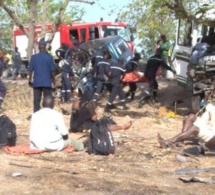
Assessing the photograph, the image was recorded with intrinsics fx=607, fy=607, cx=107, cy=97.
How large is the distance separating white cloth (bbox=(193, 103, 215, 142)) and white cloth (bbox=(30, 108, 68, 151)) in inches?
77.5

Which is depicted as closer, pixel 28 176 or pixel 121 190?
pixel 121 190

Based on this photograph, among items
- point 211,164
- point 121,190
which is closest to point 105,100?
point 211,164

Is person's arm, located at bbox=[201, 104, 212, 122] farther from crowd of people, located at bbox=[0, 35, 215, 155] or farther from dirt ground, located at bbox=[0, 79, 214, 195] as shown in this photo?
dirt ground, located at bbox=[0, 79, 214, 195]

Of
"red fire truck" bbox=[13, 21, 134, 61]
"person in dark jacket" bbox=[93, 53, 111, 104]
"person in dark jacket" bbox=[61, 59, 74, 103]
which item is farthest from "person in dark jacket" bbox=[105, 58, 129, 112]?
"red fire truck" bbox=[13, 21, 134, 61]

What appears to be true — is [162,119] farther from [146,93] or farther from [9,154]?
[9,154]

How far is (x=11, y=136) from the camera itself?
900 cm

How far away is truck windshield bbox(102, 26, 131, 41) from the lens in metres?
26.6

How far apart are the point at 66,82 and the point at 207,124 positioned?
8.19 m

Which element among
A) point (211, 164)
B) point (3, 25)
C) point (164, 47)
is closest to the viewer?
point (211, 164)

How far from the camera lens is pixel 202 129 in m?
8.77

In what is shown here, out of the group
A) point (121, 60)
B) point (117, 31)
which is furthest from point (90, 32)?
point (121, 60)

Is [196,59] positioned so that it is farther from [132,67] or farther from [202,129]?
[132,67]

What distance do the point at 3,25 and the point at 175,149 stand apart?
3632cm

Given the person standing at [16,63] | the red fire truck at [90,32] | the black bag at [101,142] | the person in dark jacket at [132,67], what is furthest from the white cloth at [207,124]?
the person standing at [16,63]
